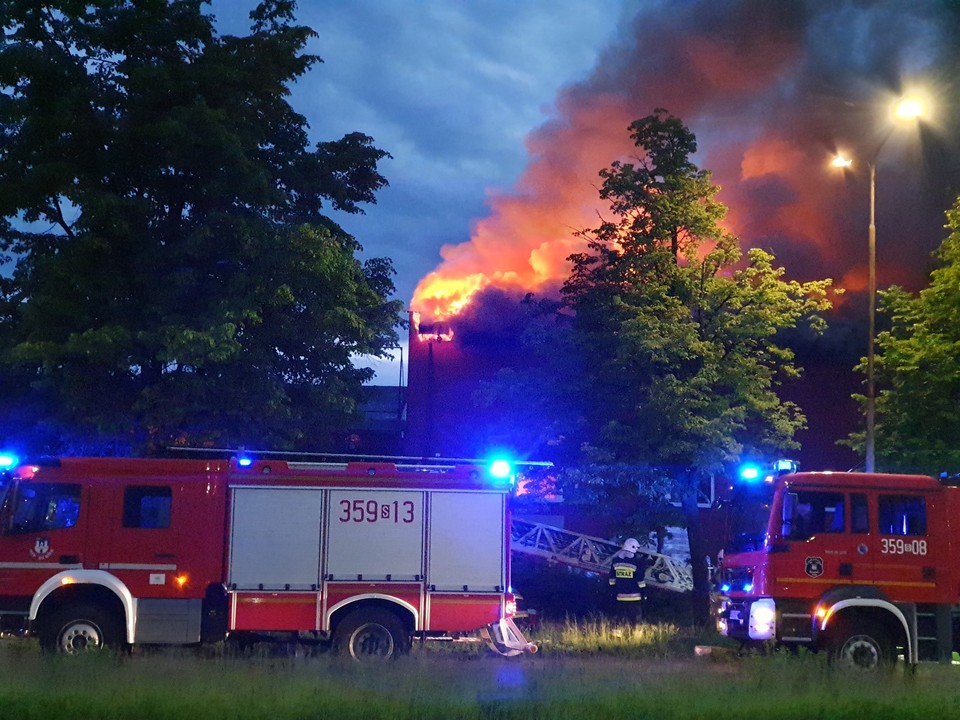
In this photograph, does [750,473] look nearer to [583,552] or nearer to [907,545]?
[907,545]

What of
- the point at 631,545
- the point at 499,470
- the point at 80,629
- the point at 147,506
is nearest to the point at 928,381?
the point at 631,545

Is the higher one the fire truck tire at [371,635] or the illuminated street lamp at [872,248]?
the illuminated street lamp at [872,248]

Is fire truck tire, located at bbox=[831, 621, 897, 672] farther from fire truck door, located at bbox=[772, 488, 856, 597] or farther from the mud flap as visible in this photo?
the mud flap

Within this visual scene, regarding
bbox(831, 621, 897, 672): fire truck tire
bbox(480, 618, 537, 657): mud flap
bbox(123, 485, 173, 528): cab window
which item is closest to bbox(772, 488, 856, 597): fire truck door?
bbox(831, 621, 897, 672): fire truck tire

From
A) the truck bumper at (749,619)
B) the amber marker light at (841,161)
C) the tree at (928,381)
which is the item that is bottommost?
the truck bumper at (749,619)

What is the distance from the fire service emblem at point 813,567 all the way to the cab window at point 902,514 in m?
0.88

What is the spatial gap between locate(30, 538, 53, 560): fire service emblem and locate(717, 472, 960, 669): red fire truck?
26.9 ft

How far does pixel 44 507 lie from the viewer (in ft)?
40.4

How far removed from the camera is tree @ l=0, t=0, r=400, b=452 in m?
15.3

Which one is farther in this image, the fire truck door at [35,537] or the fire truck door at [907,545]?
the fire truck door at [907,545]

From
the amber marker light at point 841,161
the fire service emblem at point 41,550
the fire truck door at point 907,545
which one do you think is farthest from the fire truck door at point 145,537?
the amber marker light at point 841,161

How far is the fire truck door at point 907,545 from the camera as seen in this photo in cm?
1232

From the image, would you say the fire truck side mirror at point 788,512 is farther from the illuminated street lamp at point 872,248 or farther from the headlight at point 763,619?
the illuminated street lamp at point 872,248

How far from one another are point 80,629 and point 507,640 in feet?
16.4
